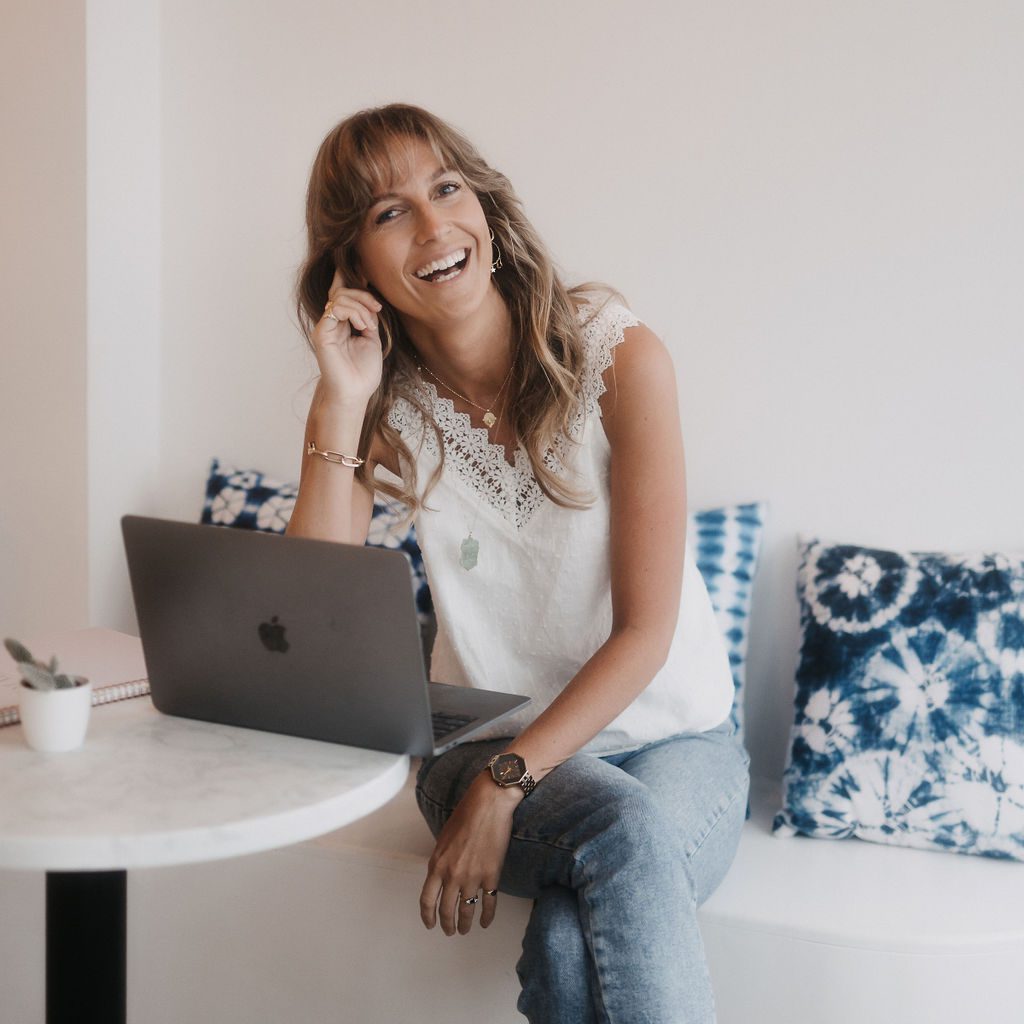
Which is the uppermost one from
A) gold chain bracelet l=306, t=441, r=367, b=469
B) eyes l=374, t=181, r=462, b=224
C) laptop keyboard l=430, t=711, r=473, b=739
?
eyes l=374, t=181, r=462, b=224

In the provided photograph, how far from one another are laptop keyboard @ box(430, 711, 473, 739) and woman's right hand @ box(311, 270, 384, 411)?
52 cm

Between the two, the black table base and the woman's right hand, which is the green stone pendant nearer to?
the woman's right hand

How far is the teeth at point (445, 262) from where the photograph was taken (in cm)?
147

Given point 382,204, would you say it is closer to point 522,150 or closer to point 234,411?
point 522,150

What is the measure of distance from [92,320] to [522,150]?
941mm

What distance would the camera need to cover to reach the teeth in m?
1.47

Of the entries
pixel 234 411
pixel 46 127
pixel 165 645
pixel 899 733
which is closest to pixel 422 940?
pixel 165 645

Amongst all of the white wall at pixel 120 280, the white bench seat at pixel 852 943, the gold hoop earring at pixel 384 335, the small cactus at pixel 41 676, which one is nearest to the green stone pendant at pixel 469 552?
the gold hoop earring at pixel 384 335

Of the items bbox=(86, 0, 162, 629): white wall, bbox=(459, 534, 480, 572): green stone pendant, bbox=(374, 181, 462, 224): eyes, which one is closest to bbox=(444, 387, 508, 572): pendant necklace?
bbox=(459, 534, 480, 572): green stone pendant

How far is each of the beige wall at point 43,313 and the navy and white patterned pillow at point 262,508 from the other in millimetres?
306

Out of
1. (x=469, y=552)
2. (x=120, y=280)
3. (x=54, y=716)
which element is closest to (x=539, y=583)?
(x=469, y=552)

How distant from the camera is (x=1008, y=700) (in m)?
1.69

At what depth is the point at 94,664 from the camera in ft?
4.54

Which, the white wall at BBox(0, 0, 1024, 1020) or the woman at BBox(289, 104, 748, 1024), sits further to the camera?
the white wall at BBox(0, 0, 1024, 1020)
